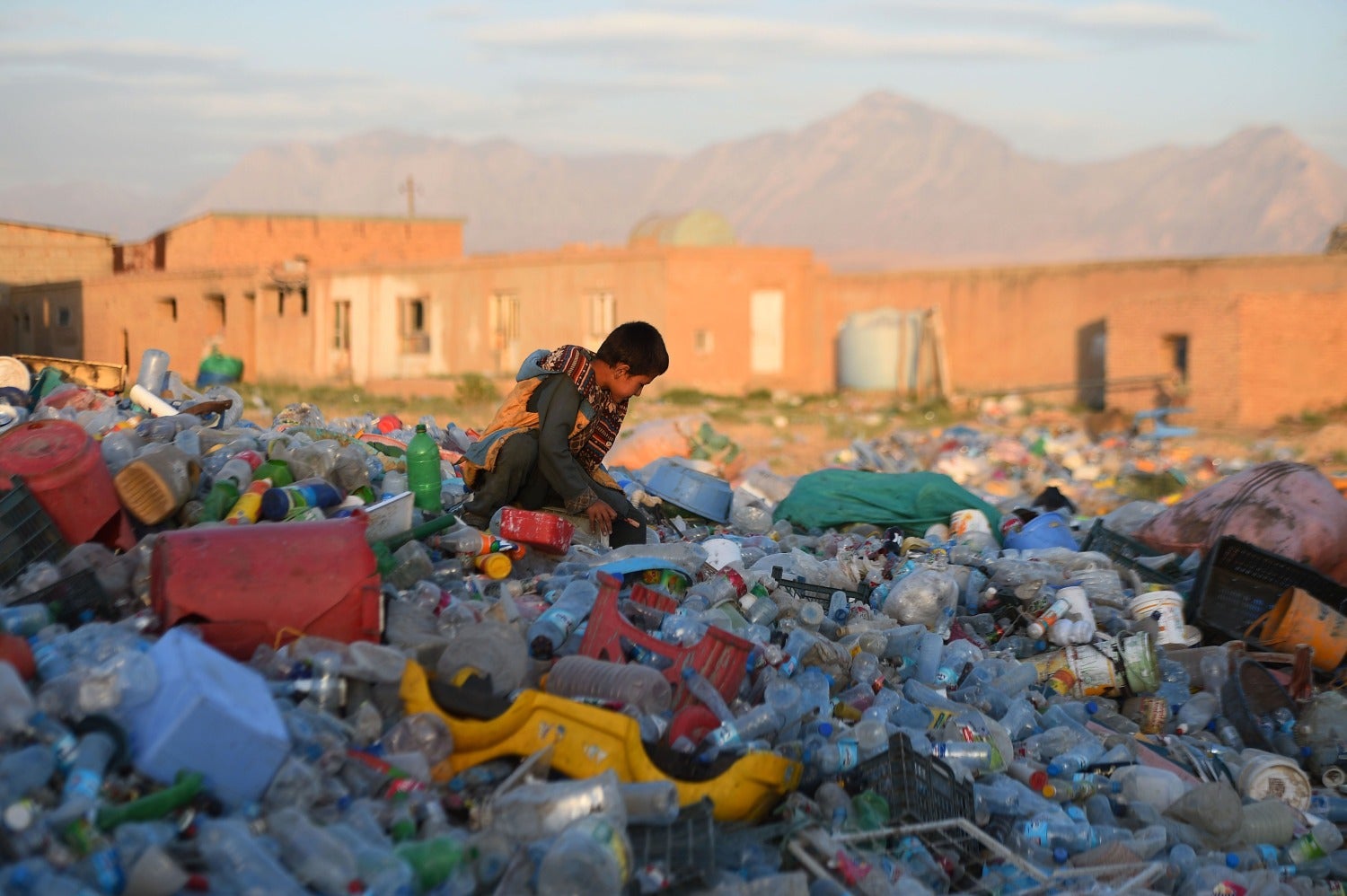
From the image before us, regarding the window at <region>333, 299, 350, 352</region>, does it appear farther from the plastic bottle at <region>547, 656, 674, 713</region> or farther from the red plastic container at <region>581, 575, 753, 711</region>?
the plastic bottle at <region>547, 656, 674, 713</region>

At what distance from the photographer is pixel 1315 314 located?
642 inches

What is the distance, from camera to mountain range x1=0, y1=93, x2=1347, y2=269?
248ft

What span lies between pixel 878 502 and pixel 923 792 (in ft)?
11.7

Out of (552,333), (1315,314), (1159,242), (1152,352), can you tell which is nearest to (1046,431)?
(1152,352)

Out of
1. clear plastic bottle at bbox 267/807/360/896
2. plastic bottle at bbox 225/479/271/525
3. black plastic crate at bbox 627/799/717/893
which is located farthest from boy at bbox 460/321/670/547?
clear plastic bottle at bbox 267/807/360/896

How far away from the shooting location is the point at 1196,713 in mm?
4191

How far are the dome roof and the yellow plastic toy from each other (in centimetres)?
1963

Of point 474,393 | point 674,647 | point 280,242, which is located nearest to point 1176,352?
point 474,393

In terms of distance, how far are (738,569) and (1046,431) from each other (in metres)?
12.0

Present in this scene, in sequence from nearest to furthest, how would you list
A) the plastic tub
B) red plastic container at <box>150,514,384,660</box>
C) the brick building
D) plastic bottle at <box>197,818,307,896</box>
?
plastic bottle at <box>197,818,307,896</box>
red plastic container at <box>150,514,384,660</box>
the plastic tub
the brick building

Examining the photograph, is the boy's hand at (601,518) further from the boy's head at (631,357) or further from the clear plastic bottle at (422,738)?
the clear plastic bottle at (422,738)

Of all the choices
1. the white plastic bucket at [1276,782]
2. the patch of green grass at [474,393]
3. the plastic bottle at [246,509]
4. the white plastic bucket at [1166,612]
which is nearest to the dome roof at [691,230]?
the patch of green grass at [474,393]

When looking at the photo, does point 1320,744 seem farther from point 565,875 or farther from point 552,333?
point 552,333

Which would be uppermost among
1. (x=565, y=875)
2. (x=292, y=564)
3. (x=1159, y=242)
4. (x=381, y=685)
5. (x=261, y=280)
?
(x=1159, y=242)
